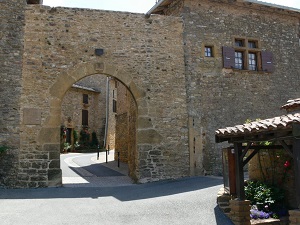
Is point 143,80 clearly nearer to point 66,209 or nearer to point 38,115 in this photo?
point 38,115

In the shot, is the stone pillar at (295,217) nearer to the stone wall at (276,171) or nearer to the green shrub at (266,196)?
the green shrub at (266,196)

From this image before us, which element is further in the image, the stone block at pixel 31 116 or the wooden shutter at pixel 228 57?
the wooden shutter at pixel 228 57

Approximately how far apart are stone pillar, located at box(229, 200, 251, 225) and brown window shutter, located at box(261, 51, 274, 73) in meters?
7.23

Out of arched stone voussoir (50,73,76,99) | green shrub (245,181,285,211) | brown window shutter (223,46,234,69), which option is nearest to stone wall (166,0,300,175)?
brown window shutter (223,46,234,69)

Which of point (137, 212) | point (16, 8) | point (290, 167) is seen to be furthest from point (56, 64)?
point (290, 167)

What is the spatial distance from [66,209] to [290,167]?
4.91 metres

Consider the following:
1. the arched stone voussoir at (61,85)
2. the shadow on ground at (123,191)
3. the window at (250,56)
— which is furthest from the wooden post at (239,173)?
the window at (250,56)

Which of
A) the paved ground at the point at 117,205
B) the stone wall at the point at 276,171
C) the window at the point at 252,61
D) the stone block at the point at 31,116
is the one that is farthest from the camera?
the window at the point at 252,61

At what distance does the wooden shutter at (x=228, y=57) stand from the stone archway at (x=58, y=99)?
340cm

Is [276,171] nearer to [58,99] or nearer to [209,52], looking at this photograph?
[209,52]

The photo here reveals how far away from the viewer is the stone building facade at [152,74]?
9227 mm

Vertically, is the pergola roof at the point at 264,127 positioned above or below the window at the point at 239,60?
below

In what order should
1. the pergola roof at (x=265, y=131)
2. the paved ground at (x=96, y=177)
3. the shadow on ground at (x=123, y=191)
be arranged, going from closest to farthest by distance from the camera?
the pergola roof at (x=265, y=131)
the shadow on ground at (x=123, y=191)
the paved ground at (x=96, y=177)

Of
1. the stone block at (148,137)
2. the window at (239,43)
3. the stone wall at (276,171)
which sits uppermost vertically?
the window at (239,43)
